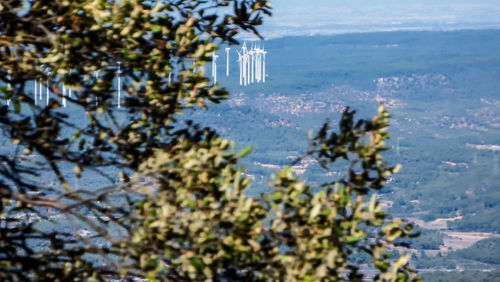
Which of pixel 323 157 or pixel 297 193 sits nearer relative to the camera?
pixel 297 193

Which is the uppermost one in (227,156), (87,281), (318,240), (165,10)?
(165,10)

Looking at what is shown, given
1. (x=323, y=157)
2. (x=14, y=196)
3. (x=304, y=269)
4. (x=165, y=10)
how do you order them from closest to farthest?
1. (x=304, y=269)
2. (x=14, y=196)
3. (x=323, y=157)
4. (x=165, y=10)

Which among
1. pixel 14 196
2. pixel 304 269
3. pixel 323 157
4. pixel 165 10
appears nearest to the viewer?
pixel 304 269

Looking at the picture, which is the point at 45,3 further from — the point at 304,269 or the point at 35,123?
the point at 304,269

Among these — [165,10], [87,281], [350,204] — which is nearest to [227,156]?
[350,204]

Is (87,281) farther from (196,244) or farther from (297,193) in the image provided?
(297,193)

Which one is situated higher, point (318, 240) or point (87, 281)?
point (318, 240)

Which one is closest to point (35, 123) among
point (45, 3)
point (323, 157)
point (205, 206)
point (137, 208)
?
point (45, 3)
